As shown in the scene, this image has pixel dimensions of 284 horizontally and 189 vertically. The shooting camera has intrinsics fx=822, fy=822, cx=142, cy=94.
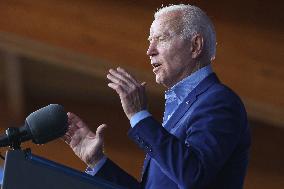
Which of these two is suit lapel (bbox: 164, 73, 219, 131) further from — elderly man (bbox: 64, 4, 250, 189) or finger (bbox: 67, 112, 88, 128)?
finger (bbox: 67, 112, 88, 128)

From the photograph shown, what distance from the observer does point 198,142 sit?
4.10 ft

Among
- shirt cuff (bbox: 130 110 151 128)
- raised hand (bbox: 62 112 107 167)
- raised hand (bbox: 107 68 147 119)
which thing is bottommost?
Answer: raised hand (bbox: 62 112 107 167)

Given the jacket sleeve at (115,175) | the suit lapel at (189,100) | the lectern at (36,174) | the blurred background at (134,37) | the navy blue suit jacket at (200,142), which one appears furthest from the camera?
the blurred background at (134,37)

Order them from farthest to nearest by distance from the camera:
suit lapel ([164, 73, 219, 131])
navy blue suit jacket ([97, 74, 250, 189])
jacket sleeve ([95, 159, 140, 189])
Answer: jacket sleeve ([95, 159, 140, 189]) → suit lapel ([164, 73, 219, 131]) → navy blue suit jacket ([97, 74, 250, 189])

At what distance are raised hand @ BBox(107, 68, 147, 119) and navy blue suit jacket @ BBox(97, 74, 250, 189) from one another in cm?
3

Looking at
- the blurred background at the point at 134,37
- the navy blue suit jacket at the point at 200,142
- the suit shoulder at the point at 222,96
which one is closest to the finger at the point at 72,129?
the navy blue suit jacket at the point at 200,142

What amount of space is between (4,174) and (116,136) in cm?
353

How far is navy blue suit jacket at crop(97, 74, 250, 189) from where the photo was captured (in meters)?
1.23

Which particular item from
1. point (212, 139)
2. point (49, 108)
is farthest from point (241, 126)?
point (49, 108)

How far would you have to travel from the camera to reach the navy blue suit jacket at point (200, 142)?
123 centimetres

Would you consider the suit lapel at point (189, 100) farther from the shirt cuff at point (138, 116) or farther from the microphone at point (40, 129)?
the microphone at point (40, 129)

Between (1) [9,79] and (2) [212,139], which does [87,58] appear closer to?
(1) [9,79]

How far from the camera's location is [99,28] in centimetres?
325

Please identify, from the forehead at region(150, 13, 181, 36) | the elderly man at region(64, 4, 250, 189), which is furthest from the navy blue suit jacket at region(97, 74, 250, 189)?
the forehead at region(150, 13, 181, 36)
